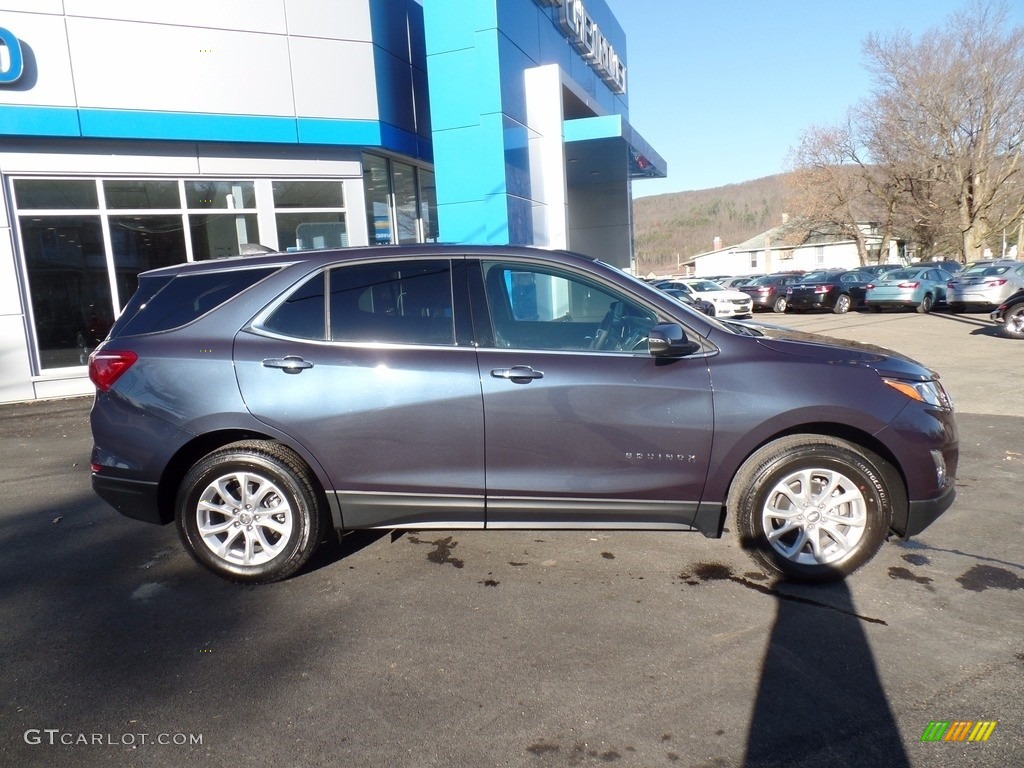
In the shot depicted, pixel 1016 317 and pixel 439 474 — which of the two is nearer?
pixel 439 474

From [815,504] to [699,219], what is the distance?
13675 cm

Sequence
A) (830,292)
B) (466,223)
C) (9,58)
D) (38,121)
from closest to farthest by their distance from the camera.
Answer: (9,58), (38,121), (466,223), (830,292)

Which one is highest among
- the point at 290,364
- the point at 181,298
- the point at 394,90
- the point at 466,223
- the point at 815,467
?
the point at 394,90

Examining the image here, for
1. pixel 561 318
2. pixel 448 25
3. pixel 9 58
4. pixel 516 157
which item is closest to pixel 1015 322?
pixel 516 157

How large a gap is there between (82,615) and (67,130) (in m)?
9.13

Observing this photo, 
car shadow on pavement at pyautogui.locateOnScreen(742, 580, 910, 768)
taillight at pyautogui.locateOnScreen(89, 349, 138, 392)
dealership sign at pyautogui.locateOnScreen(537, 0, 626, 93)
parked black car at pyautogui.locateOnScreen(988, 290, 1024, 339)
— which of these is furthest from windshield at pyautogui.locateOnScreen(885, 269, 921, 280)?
taillight at pyautogui.locateOnScreen(89, 349, 138, 392)

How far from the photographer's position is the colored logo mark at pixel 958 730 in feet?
8.45

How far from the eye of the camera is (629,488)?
3.76m

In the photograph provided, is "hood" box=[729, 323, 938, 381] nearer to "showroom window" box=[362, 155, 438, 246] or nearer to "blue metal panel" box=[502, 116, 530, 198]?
"blue metal panel" box=[502, 116, 530, 198]

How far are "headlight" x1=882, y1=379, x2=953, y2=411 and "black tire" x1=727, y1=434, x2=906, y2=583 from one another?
1.23ft

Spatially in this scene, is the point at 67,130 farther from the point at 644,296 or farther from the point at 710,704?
the point at 710,704

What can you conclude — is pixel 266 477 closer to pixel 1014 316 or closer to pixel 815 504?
pixel 815 504

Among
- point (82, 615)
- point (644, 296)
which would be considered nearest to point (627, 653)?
point (644, 296)

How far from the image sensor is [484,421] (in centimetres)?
375
